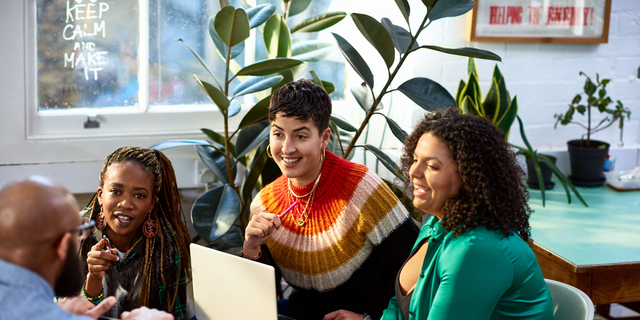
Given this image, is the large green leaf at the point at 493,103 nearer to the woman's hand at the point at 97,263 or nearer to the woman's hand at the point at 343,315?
the woman's hand at the point at 343,315

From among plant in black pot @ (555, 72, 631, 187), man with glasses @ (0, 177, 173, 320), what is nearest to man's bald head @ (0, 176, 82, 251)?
man with glasses @ (0, 177, 173, 320)

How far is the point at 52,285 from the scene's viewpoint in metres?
0.85

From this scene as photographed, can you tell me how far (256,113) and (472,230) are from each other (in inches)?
39.2

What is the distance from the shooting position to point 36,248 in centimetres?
82

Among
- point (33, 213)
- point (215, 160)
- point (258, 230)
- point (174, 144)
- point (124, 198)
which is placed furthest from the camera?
point (215, 160)

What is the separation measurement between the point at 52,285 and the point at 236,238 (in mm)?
1252

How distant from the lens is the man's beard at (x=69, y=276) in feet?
2.80

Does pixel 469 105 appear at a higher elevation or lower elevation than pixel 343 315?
higher

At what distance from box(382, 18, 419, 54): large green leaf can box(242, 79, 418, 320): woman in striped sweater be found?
1.22 feet

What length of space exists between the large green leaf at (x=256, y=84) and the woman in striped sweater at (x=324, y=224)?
38cm

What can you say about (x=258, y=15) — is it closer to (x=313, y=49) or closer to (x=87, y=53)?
(x=313, y=49)

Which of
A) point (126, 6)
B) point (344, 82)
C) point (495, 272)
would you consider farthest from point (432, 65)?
point (495, 272)

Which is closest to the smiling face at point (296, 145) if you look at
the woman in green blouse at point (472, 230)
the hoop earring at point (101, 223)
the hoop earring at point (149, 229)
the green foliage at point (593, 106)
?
the woman in green blouse at point (472, 230)

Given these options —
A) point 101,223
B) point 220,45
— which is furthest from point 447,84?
point 101,223
